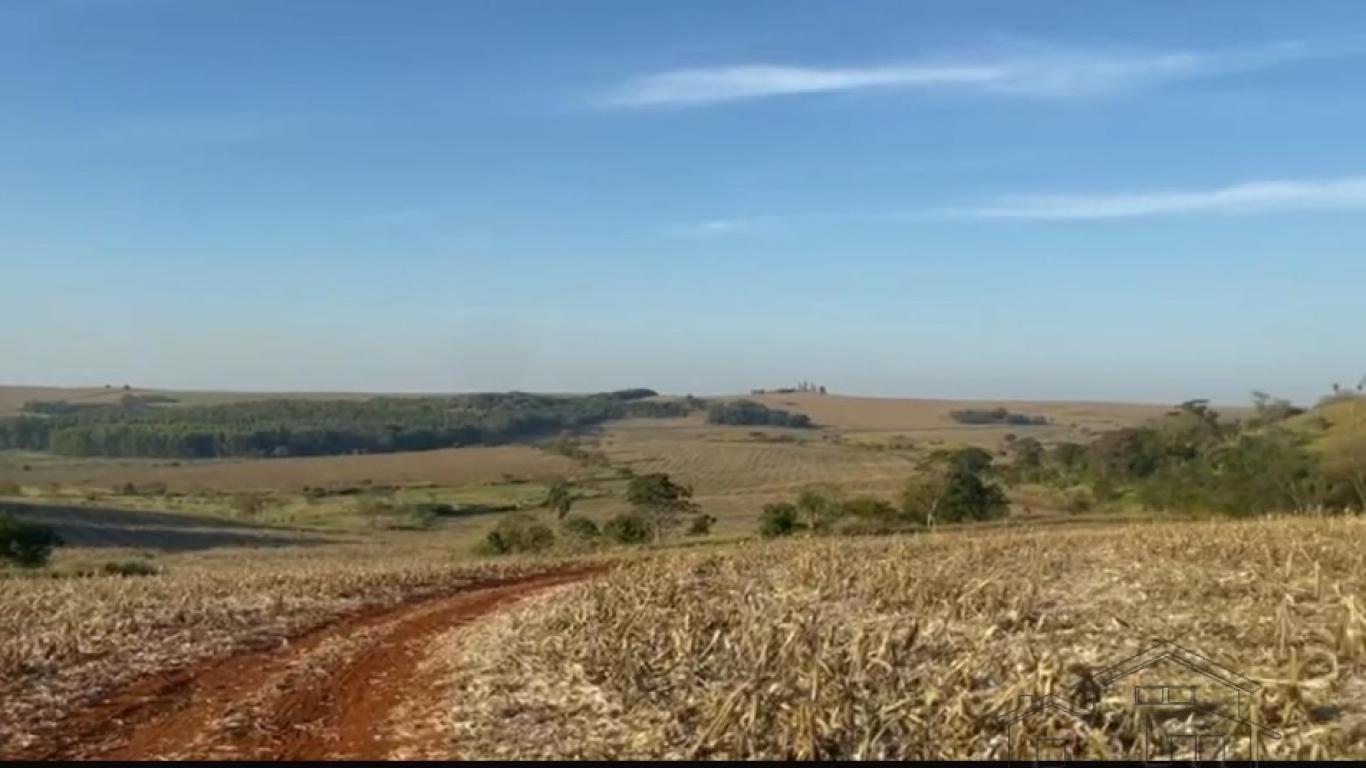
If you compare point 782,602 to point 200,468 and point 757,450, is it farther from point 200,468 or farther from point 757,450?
point 200,468

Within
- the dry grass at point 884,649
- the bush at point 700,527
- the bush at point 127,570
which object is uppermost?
the dry grass at point 884,649

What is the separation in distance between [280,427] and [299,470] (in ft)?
113

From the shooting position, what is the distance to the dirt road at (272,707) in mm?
9336

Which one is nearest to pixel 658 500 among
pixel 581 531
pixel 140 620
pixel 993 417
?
pixel 581 531

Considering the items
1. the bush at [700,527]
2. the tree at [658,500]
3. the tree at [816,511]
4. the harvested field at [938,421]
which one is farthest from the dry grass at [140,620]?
the harvested field at [938,421]

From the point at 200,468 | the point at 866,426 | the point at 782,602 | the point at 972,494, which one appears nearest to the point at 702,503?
the point at 972,494

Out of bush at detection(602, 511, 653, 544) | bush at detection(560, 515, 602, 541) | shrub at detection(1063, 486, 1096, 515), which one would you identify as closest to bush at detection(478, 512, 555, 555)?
bush at detection(560, 515, 602, 541)

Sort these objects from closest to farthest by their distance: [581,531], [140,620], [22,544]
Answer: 1. [140,620]
2. [22,544]
3. [581,531]

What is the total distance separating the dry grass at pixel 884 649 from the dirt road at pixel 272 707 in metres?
0.66

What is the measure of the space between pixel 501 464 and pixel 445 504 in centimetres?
2660

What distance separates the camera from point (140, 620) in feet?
52.4

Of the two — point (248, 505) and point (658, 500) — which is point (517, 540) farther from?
point (248, 505)

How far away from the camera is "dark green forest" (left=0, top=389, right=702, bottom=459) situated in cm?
14638

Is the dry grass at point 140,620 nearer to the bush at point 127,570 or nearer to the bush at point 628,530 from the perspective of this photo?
the bush at point 127,570
